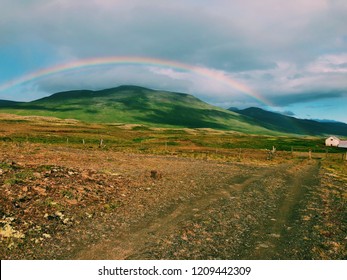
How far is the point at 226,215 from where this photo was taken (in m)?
15.1

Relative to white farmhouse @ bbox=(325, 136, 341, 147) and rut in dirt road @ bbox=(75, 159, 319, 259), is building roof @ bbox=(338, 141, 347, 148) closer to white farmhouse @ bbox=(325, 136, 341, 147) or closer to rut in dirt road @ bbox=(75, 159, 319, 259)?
white farmhouse @ bbox=(325, 136, 341, 147)

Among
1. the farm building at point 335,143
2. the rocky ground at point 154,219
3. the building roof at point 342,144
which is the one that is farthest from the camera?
the farm building at point 335,143

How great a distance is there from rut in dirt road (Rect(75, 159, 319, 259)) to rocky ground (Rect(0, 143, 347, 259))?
0.11 ft

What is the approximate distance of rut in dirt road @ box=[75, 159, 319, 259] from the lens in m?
10.2

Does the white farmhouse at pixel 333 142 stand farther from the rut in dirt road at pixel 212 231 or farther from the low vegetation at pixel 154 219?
the rut in dirt road at pixel 212 231

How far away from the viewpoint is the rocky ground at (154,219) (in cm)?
1037

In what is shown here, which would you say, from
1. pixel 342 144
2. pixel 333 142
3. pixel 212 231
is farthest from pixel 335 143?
pixel 212 231

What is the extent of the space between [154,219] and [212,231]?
9.47ft

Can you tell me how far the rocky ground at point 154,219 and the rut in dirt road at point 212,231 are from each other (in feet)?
0.11

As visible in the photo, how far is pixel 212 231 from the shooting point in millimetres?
12547

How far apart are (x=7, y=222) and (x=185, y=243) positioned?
22.6 ft

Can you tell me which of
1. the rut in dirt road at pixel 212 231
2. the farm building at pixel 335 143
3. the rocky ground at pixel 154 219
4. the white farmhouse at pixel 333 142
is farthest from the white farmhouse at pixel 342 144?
the rut in dirt road at pixel 212 231
